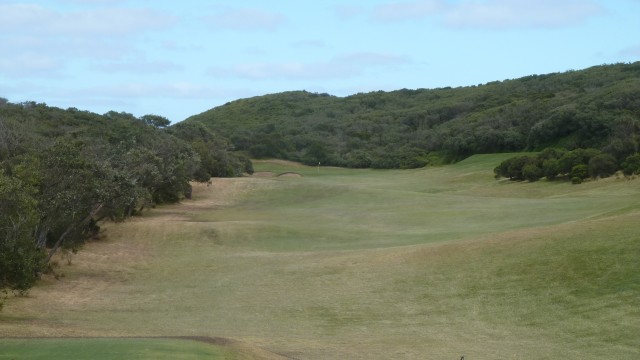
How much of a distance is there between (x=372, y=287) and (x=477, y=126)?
9928cm

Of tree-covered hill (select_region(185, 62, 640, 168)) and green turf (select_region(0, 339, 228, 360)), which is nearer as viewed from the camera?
green turf (select_region(0, 339, 228, 360))

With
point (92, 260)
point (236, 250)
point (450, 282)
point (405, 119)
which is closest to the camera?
point (450, 282)

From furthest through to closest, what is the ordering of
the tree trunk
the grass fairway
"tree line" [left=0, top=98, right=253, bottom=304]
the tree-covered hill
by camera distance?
1. the tree-covered hill
2. the tree trunk
3. "tree line" [left=0, top=98, right=253, bottom=304]
4. the grass fairway

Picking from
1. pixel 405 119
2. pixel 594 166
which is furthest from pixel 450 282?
pixel 405 119

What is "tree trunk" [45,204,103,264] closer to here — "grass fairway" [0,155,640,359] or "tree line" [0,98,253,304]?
"tree line" [0,98,253,304]

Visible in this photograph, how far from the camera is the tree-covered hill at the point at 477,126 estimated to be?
327ft

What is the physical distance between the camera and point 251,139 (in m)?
145

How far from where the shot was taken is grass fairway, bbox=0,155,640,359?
78.3 feet

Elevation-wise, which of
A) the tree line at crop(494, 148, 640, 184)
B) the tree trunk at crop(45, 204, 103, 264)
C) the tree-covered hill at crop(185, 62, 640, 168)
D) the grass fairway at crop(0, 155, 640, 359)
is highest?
the tree-covered hill at crop(185, 62, 640, 168)

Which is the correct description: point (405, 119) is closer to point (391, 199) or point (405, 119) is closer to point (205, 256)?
point (391, 199)

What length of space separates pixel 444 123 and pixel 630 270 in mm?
128997

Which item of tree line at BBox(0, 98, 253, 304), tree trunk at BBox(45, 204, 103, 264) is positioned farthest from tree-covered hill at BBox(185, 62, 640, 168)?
tree trunk at BBox(45, 204, 103, 264)

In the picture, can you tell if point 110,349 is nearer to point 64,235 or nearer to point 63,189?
point 63,189

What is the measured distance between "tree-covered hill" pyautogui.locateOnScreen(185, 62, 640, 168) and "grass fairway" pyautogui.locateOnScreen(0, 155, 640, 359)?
38.5m
